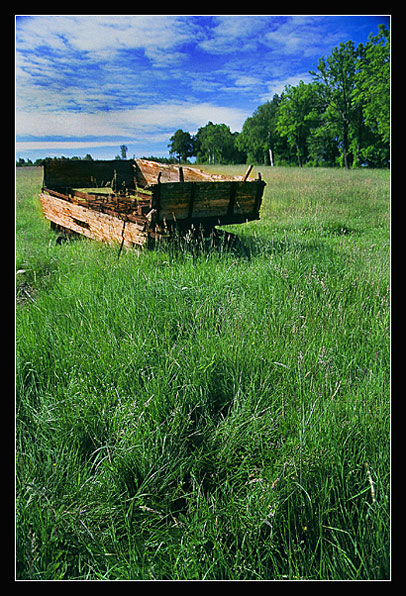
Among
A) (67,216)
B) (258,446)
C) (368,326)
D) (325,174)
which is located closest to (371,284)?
(368,326)

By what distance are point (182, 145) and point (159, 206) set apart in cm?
171

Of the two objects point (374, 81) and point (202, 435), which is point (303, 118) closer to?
point (374, 81)

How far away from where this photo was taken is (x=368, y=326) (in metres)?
3.42

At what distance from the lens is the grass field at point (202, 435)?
162 cm

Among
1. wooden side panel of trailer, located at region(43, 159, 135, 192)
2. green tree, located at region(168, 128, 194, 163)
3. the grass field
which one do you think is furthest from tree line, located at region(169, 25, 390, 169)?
wooden side panel of trailer, located at region(43, 159, 135, 192)

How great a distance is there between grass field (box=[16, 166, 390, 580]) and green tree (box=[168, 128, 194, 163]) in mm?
1302

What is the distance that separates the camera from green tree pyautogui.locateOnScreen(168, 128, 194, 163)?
3.81 meters

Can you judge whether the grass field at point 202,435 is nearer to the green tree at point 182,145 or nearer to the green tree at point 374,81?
the green tree at point 182,145

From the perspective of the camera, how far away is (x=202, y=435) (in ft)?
7.42

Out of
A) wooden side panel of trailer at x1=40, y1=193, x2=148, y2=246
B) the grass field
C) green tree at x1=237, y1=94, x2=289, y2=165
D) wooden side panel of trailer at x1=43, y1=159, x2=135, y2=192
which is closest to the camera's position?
the grass field

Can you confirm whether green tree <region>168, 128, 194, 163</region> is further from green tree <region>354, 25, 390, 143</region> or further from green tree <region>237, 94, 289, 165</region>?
green tree <region>354, 25, 390, 143</region>
